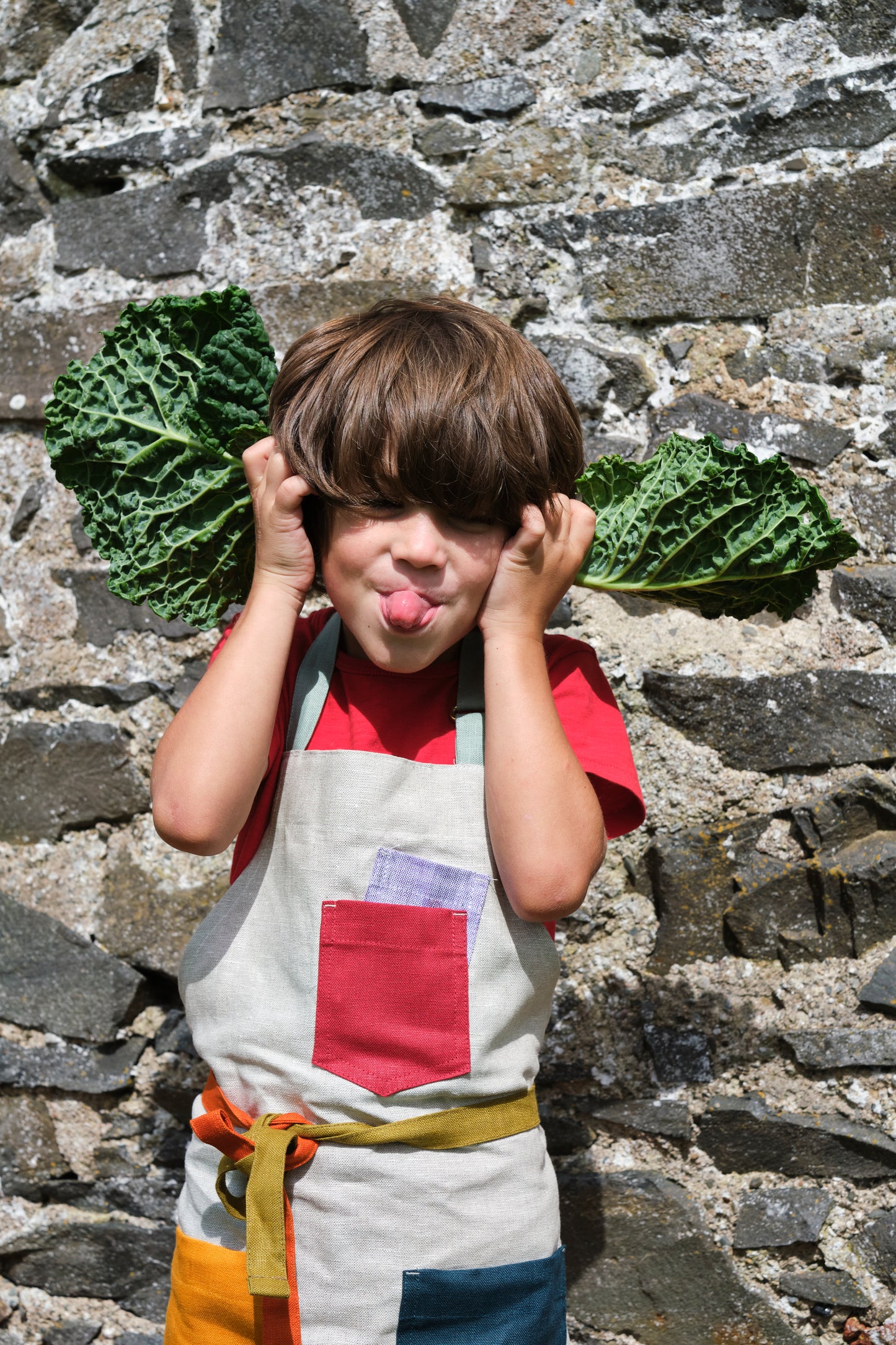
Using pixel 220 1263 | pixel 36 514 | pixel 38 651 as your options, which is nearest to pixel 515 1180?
pixel 220 1263

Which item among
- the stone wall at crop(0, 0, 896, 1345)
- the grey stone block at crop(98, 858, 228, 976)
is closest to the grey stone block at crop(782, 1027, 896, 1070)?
the stone wall at crop(0, 0, 896, 1345)

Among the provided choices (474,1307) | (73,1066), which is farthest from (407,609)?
(73,1066)

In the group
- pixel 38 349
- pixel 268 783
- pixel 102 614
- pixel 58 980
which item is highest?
pixel 38 349

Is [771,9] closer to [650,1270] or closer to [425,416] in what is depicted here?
[425,416]

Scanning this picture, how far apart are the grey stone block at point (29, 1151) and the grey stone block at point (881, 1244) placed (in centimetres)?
115

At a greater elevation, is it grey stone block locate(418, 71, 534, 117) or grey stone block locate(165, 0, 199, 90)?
grey stone block locate(165, 0, 199, 90)

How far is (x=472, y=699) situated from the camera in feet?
3.81

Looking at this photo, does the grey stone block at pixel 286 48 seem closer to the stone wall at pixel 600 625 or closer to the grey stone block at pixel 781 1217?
the stone wall at pixel 600 625

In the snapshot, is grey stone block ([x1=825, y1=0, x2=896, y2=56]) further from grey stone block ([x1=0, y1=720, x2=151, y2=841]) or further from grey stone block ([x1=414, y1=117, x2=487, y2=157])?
grey stone block ([x1=0, y1=720, x2=151, y2=841])

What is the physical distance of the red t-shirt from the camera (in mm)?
1158

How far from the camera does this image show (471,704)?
116cm

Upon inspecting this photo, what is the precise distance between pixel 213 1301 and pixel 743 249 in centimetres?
150

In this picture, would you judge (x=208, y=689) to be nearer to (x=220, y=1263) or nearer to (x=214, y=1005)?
(x=214, y=1005)

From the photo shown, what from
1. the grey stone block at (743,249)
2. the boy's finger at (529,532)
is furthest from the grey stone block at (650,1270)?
the grey stone block at (743,249)
